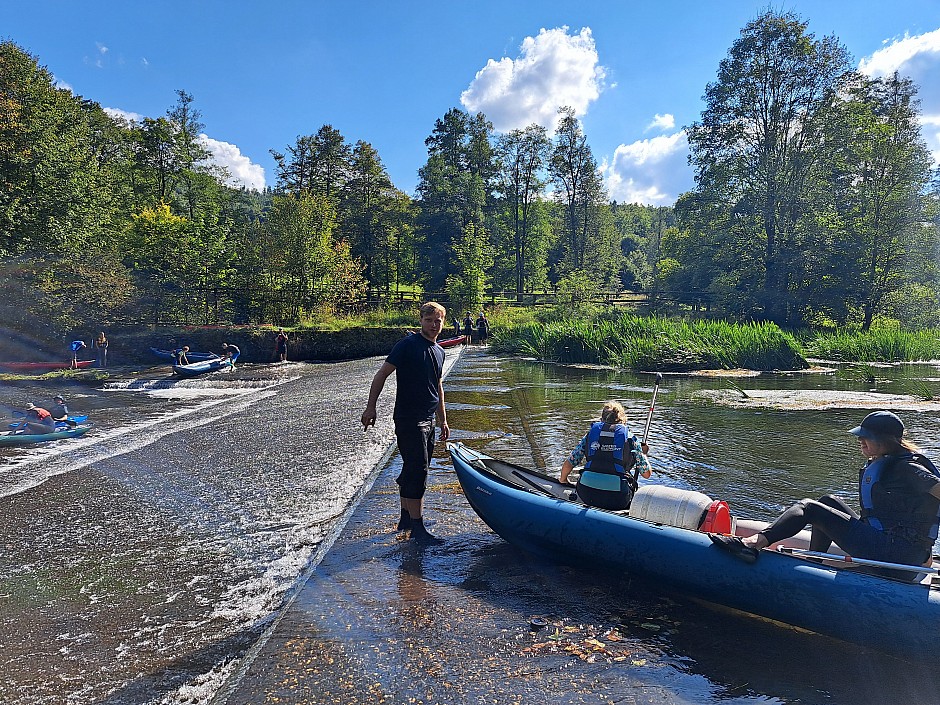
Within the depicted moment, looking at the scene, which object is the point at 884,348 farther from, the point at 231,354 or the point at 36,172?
the point at 36,172

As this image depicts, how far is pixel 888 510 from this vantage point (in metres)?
3.88

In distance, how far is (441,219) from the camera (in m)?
53.4

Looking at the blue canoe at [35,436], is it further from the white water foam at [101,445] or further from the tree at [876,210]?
the tree at [876,210]

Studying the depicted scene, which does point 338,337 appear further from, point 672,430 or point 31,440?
point 672,430

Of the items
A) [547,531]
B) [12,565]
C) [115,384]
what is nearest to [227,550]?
[12,565]

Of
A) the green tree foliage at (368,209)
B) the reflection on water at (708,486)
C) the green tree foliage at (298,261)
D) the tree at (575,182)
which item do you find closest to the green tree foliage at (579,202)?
the tree at (575,182)

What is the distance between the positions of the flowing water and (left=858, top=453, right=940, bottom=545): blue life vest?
114cm

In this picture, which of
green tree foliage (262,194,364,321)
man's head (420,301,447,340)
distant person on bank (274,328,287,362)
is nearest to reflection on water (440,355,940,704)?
man's head (420,301,447,340)

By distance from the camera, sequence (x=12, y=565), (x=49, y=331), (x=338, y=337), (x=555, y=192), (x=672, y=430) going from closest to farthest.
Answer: (x=12, y=565)
(x=672, y=430)
(x=49, y=331)
(x=338, y=337)
(x=555, y=192)

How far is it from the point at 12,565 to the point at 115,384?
17356 millimetres

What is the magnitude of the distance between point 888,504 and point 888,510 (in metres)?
0.04

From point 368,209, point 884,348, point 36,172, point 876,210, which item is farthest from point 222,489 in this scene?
point 368,209

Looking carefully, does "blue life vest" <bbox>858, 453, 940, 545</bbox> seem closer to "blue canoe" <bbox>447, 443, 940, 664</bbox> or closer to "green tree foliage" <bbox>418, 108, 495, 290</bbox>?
"blue canoe" <bbox>447, 443, 940, 664</bbox>

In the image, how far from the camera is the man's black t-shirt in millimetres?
5422
